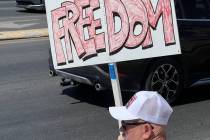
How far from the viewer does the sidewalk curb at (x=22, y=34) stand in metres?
15.7

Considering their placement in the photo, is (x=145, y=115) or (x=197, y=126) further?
(x=197, y=126)

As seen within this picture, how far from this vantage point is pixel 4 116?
816 cm

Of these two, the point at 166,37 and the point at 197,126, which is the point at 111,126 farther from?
the point at 166,37

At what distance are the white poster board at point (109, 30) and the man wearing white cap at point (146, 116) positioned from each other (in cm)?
152

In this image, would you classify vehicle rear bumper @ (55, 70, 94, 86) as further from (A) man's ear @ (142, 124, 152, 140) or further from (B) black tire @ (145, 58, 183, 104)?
(A) man's ear @ (142, 124, 152, 140)

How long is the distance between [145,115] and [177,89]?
552 centimetres

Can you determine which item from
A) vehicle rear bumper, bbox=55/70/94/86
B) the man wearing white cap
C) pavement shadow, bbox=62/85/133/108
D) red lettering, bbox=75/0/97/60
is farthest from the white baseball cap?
pavement shadow, bbox=62/85/133/108

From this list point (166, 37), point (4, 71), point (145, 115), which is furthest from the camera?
point (4, 71)

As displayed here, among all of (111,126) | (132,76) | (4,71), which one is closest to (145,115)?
(111,126)

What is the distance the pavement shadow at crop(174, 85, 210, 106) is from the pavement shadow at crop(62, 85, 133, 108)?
75 centimetres

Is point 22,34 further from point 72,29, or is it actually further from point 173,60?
point 72,29

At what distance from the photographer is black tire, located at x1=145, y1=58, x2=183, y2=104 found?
831 centimetres

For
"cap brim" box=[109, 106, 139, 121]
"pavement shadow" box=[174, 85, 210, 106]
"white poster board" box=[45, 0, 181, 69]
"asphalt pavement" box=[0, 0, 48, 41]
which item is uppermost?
"asphalt pavement" box=[0, 0, 48, 41]

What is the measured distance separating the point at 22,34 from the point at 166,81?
8250 mm
